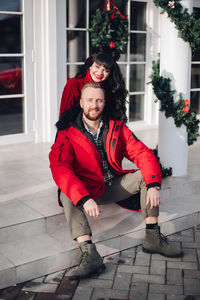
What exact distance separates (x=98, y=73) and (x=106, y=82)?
0.40ft

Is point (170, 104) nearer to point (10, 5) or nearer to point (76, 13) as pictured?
point (76, 13)

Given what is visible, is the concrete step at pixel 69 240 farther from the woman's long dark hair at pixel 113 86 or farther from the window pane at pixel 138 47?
the window pane at pixel 138 47

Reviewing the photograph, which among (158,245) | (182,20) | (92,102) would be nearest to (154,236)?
(158,245)

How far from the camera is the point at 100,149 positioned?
344 cm

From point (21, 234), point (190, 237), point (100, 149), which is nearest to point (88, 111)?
point (100, 149)

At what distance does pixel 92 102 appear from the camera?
129 inches

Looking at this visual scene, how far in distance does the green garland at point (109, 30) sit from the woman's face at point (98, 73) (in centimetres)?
230

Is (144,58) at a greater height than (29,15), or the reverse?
(29,15)

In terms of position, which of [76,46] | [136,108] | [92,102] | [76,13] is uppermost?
[76,13]

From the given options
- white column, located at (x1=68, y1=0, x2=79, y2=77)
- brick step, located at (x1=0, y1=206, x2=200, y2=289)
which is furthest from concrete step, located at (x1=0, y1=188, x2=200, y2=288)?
white column, located at (x1=68, y1=0, x2=79, y2=77)

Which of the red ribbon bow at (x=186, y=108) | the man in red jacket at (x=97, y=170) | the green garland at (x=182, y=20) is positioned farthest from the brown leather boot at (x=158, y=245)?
the green garland at (x=182, y=20)

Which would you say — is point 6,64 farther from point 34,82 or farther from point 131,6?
point 131,6

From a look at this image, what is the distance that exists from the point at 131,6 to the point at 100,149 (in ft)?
11.5

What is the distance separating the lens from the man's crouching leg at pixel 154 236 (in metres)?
3.33
